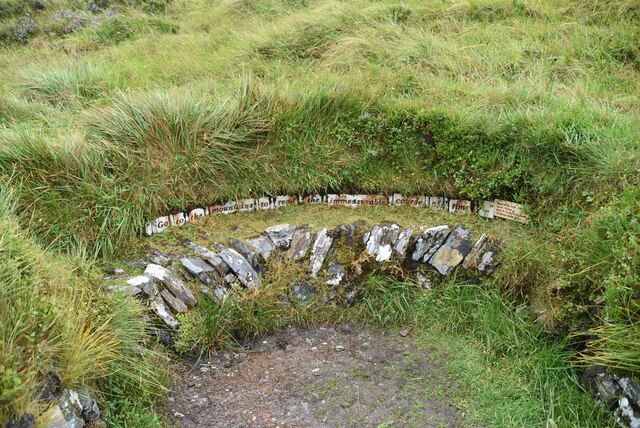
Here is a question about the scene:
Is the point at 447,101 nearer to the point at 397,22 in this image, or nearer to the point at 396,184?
the point at 396,184

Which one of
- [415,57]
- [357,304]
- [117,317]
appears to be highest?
[415,57]

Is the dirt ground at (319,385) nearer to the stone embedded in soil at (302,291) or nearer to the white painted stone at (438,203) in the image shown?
the stone embedded in soil at (302,291)

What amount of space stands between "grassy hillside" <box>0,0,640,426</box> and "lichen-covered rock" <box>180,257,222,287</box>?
24.9 inches

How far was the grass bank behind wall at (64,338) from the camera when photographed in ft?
8.31

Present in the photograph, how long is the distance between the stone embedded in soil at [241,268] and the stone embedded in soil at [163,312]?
75cm

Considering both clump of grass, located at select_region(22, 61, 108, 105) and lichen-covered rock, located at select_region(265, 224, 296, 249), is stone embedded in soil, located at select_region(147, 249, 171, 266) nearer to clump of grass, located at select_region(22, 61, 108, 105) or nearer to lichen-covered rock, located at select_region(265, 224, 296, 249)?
lichen-covered rock, located at select_region(265, 224, 296, 249)

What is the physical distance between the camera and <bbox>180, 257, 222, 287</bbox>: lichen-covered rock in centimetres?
457

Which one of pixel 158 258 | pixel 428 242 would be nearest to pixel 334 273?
pixel 428 242

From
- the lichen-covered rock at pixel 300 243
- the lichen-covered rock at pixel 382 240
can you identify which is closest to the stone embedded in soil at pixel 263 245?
the lichen-covered rock at pixel 300 243

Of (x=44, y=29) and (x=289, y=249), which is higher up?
(x=44, y=29)

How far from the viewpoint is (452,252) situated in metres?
4.90

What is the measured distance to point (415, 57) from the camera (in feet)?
23.2

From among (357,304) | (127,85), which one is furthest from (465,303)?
(127,85)

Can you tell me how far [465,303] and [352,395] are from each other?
1.41m
